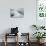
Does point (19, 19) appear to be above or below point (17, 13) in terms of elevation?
below

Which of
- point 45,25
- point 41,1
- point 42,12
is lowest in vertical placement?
point 45,25

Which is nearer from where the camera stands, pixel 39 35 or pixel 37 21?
pixel 39 35

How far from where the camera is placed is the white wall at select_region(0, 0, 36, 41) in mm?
7352

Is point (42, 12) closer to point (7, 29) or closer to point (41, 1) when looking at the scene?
point (41, 1)

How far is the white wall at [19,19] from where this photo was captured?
7352 mm

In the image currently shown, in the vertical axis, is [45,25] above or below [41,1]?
below

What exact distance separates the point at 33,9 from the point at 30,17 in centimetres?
39

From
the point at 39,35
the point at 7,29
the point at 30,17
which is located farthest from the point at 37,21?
the point at 7,29

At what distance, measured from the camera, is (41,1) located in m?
7.39

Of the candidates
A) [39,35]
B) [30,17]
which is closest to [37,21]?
[30,17]

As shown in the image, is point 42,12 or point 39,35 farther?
point 42,12

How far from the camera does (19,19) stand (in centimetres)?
742

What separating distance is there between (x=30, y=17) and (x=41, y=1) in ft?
2.92

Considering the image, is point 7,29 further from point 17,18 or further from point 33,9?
point 33,9
